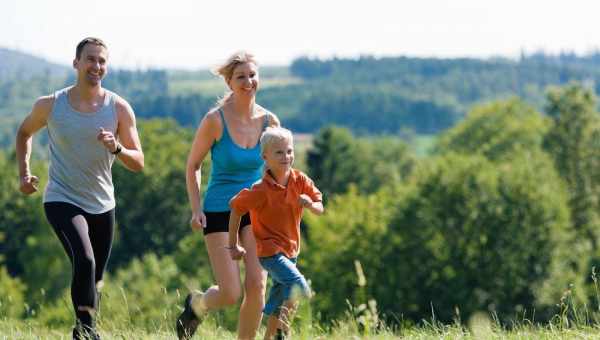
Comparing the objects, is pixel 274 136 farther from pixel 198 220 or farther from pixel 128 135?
pixel 128 135

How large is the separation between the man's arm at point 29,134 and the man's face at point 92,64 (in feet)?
0.94

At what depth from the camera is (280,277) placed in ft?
23.0

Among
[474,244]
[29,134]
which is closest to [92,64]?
[29,134]

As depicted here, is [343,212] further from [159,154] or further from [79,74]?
[79,74]

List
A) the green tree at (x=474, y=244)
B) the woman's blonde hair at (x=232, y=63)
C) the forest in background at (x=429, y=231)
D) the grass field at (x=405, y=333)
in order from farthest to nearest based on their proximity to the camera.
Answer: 1. the forest in background at (x=429, y=231)
2. the green tree at (x=474, y=244)
3. the woman's blonde hair at (x=232, y=63)
4. the grass field at (x=405, y=333)

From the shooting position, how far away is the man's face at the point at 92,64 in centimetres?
759

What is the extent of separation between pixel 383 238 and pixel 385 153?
59.0 m

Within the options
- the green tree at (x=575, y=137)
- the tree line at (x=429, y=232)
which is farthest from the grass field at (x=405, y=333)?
the green tree at (x=575, y=137)

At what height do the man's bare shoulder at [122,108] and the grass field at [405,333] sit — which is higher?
the man's bare shoulder at [122,108]

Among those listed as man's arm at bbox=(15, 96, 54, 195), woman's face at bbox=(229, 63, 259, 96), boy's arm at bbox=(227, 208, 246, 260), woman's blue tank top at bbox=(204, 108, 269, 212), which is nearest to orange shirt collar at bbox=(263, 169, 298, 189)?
boy's arm at bbox=(227, 208, 246, 260)

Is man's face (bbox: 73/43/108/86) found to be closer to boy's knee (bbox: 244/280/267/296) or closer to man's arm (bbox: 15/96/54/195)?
man's arm (bbox: 15/96/54/195)

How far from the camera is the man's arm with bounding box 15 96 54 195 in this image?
7.64 m

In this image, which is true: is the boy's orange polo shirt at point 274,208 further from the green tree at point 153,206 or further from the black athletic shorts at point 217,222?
the green tree at point 153,206

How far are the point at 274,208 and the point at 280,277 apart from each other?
17.2 inches
